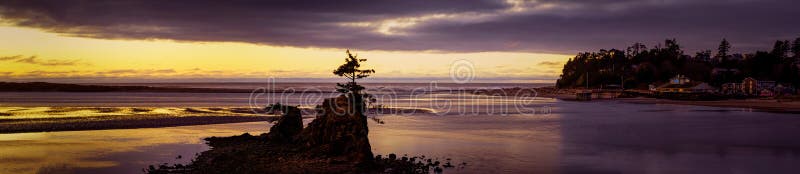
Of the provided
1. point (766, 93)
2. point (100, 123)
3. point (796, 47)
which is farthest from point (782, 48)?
point (100, 123)

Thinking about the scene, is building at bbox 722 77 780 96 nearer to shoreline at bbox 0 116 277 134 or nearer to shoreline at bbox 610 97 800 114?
shoreline at bbox 610 97 800 114

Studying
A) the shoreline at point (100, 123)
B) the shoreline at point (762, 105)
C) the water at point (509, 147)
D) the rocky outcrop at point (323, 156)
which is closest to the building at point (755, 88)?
the shoreline at point (762, 105)

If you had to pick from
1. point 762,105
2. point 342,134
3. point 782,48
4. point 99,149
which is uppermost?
point 782,48

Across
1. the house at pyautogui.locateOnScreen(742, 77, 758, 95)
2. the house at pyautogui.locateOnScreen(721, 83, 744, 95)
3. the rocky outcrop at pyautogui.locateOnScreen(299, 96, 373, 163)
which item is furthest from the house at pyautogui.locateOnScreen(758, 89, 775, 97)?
the rocky outcrop at pyautogui.locateOnScreen(299, 96, 373, 163)

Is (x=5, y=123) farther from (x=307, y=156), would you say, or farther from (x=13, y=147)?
(x=307, y=156)

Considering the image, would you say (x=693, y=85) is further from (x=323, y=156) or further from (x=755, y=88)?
(x=323, y=156)

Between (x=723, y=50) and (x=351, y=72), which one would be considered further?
Answer: (x=723, y=50)

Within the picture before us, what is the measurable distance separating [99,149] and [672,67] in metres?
156

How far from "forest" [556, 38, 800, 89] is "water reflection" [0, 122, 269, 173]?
12348 cm

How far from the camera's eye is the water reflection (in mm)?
21625

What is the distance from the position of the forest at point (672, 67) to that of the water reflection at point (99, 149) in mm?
123483

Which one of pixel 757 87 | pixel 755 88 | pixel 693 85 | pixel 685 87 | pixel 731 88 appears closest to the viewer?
pixel 755 88

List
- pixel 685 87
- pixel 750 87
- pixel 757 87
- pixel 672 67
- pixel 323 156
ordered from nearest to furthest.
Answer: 1. pixel 323 156
2. pixel 757 87
3. pixel 750 87
4. pixel 685 87
5. pixel 672 67

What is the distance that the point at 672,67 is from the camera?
6211 inches
